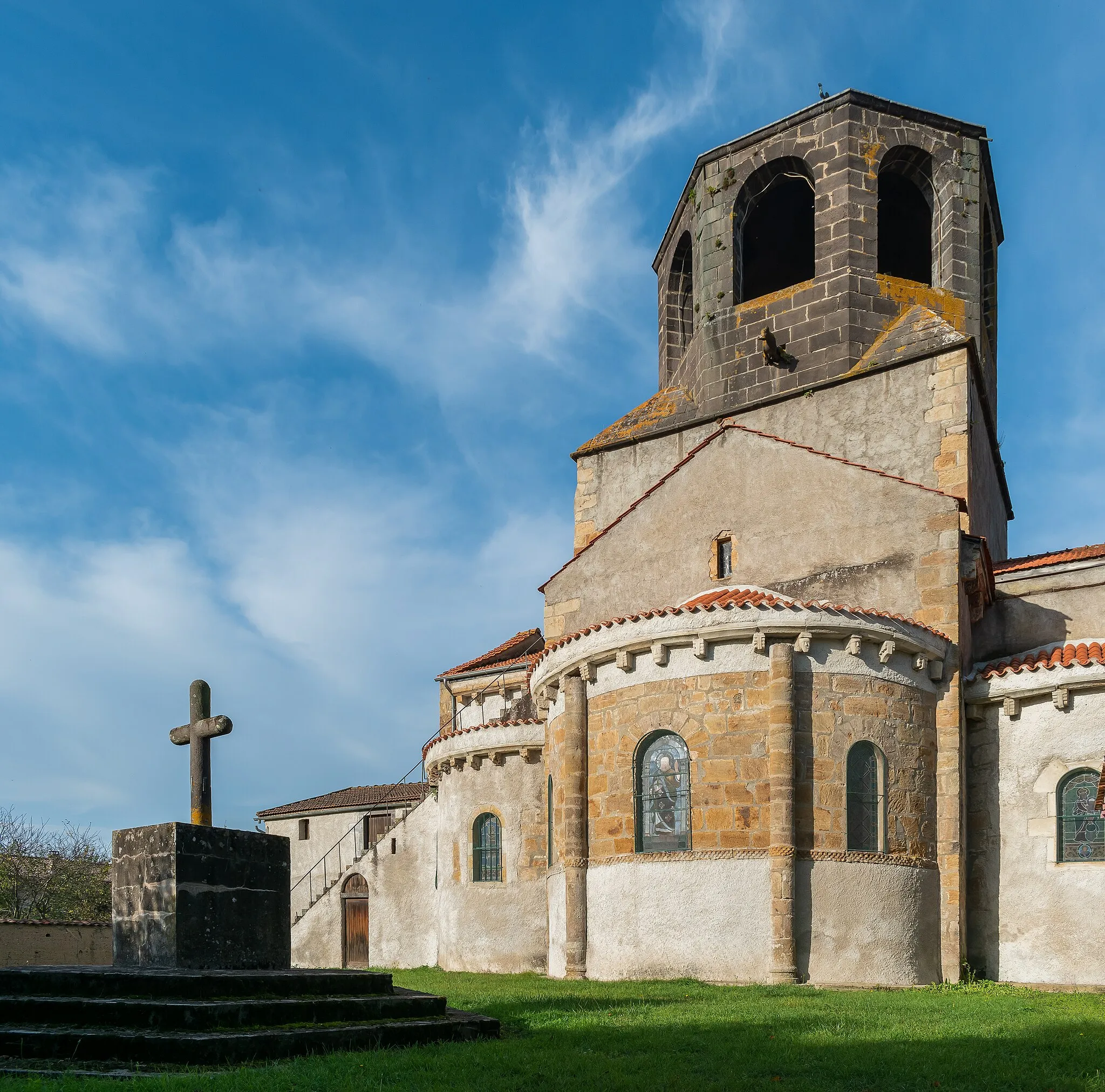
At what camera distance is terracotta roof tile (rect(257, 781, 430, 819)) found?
126 feet

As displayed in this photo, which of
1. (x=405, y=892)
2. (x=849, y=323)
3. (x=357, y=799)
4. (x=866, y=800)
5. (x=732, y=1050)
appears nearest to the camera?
(x=732, y=1050)

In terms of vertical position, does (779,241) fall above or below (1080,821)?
above

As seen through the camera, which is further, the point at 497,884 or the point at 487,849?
the point at 487,849

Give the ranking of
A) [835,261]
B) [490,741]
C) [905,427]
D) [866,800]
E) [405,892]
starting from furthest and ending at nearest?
1. [405,892]
2. [835,261]
3. [490,741]
4. [905,427]
5. [866,800]

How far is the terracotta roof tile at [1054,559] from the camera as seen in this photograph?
21234 millimetres

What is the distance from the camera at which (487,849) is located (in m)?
23.1

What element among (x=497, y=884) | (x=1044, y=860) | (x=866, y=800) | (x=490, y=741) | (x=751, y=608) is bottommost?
(x=497, y=884)

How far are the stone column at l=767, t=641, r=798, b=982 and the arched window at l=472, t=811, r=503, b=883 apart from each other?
7517mm

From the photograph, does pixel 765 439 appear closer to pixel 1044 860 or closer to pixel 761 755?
pixel 761 755

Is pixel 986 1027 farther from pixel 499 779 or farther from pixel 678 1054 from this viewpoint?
pixel 499 779

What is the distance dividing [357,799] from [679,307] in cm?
2005

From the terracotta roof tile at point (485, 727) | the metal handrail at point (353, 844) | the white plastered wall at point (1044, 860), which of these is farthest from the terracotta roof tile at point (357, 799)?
the white plastered wall at point (1044, 860)

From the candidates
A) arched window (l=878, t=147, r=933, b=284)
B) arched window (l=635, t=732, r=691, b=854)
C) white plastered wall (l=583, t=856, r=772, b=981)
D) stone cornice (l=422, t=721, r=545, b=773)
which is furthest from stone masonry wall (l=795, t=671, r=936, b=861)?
arched window (l=878, t=147, r=933, b=284)

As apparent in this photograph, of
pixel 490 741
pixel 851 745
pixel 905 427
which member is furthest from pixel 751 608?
pixel 490 741
